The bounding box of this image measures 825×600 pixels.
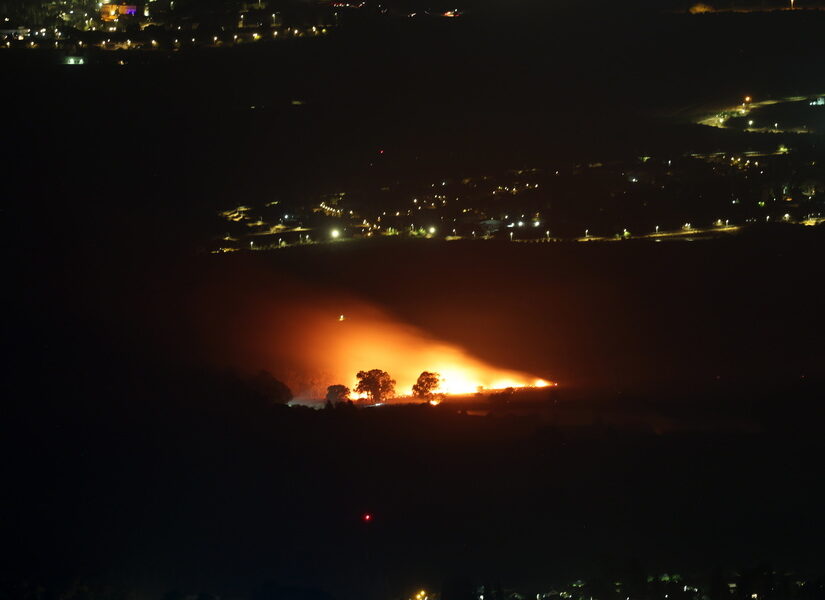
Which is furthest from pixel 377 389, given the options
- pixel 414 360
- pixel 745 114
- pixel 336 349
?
pixel 745 114

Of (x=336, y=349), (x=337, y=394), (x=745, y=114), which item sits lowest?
(x=337, y=394)

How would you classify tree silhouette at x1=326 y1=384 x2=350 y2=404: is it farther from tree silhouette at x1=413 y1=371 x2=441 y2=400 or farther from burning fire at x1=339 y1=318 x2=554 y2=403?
tree silhouette at x1=413 y1=371 x2=441 y2=400

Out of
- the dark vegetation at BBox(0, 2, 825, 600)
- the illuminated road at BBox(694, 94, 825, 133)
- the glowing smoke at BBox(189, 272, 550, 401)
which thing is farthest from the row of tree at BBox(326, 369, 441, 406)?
the illuminated road at BBox(694, 94, 825, 133)

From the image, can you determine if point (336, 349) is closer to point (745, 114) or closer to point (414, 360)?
point (414, 360)

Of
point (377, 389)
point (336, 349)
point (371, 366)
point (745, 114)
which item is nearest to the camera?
point (377, 389)

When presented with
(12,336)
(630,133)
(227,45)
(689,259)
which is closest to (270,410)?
(12,336)

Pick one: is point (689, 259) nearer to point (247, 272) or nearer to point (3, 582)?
point (247, 272)
